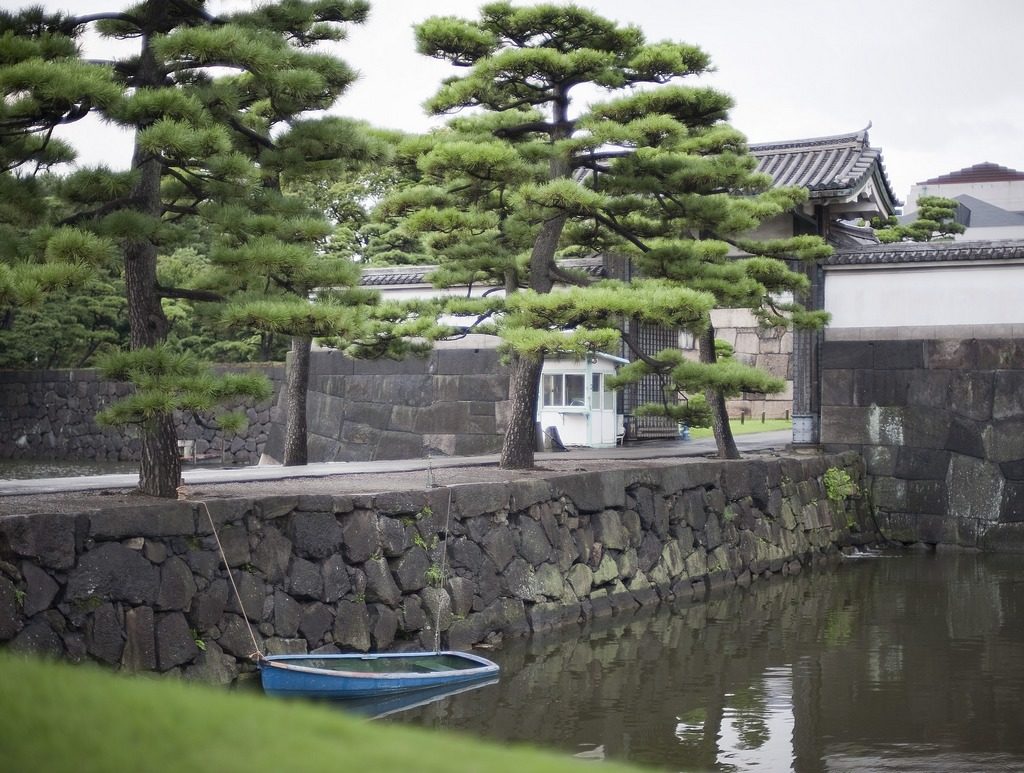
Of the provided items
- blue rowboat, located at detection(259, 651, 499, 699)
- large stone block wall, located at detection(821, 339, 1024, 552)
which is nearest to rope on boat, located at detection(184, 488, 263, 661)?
blue rowboat, located at detection(259, 651, 499, 699)

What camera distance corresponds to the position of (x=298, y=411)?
15.6 m

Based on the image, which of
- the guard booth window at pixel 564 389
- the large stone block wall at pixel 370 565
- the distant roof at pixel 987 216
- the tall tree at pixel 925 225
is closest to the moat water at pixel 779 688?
the large stone block wall at pixel 370 565

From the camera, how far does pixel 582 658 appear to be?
31.9 ft

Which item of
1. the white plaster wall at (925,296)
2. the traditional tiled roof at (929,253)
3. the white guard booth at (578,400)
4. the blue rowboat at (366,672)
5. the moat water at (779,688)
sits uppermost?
the traditional tiled roof at (929,253)

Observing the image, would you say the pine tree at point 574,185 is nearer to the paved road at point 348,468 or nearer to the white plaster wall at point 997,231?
the paved road at point 348,468

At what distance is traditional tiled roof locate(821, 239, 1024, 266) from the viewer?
16.5 meters

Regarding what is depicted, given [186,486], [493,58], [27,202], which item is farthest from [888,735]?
[493,58]

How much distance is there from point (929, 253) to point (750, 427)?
37.8 ft

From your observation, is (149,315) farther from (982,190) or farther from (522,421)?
(982,190)

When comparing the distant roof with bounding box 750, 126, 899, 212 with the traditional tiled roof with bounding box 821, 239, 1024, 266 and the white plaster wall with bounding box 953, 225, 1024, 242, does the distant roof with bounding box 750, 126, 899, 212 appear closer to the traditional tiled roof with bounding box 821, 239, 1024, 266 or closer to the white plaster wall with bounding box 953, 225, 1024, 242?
the traditional tiled roof with bounding box 821, 239, 1024, 266

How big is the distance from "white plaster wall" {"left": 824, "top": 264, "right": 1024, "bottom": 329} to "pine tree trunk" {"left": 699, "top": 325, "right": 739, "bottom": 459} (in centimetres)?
300

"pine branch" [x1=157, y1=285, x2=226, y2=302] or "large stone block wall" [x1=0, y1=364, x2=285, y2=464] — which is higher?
"pine branch" [x1=157, y1=285, x2=226, y2=302]

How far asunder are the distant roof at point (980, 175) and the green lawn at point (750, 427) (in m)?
25.8

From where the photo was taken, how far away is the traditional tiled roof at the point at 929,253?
16.5 metres
